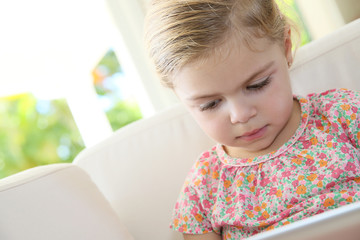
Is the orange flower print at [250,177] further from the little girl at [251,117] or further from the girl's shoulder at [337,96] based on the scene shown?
the girl's shoulder at [337,96]

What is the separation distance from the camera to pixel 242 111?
0.99 metres

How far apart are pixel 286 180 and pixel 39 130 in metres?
5.81

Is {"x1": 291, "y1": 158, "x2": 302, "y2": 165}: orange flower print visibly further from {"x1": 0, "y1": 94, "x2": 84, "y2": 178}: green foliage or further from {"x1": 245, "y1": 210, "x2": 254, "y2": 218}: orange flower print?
{"x1": 0, "y1": 94, "x2": 84, "y2": 178}: green foliage

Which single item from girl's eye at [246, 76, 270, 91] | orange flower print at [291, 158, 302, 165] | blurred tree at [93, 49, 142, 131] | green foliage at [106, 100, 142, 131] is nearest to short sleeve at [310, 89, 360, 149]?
orange flower print at [291, 158, 302, 165]

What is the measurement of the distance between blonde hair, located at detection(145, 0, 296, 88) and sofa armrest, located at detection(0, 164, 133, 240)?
328mm

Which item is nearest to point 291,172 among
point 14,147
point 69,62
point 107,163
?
point 107,163

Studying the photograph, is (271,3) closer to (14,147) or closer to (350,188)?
(350,188)

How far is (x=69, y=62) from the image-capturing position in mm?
3371

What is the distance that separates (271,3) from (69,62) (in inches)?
97.7

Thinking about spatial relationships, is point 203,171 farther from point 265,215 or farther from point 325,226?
point 325,226

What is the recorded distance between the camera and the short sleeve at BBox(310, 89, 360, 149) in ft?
3.52

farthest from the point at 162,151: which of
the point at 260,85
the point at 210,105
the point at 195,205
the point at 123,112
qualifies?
the point at 123,112

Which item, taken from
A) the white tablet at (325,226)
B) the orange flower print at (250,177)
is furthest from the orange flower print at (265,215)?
the white tablet at (325,226)

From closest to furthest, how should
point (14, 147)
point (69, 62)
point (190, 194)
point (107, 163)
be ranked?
point (190, 194), point (107, 163), point (69, 62), point (14, 147)
